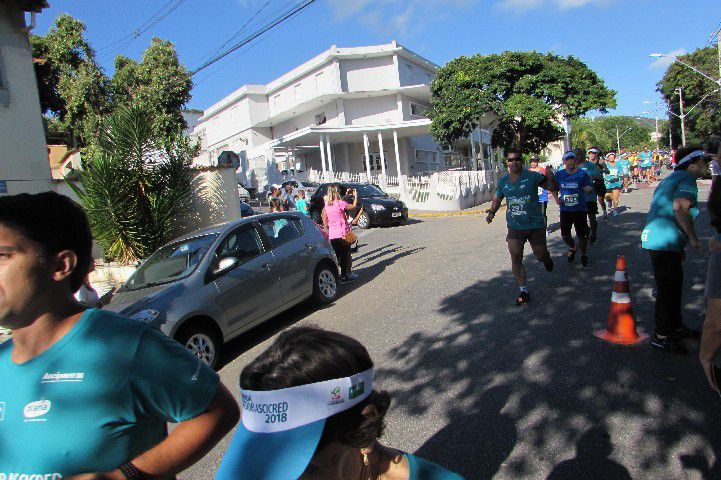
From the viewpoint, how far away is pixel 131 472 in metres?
1.31

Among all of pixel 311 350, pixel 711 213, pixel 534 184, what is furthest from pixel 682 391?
pixel 311 350

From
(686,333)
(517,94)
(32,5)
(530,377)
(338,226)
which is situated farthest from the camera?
(517,94)

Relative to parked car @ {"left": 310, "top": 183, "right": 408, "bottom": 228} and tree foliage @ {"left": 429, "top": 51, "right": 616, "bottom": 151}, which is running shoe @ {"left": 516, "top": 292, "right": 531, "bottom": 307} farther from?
tree foliage @ {"left": 429, "top": 51, "right": 616, "bottom": 151}

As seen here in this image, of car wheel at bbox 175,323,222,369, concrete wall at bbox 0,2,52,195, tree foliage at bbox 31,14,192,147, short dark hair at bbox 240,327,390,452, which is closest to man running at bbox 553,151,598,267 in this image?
car wheel at bbox 175,323,222,369

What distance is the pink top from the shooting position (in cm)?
869

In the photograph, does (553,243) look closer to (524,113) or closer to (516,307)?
(516,307)

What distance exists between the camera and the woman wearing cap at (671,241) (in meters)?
4.11

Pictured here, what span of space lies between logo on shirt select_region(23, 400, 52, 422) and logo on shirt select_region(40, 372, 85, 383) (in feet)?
0.19

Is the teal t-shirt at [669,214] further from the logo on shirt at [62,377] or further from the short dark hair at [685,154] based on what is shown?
the logo on shirt at [62,377]

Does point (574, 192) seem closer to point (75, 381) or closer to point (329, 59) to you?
point (75, 381)

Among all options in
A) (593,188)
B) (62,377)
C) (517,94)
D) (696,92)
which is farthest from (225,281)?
(696,92)

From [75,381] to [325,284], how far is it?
6.41m

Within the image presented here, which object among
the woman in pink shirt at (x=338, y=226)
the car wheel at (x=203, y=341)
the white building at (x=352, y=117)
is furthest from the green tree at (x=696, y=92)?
the car wheel at (x=203, y=341)

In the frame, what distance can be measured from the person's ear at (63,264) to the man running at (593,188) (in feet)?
26.4
